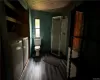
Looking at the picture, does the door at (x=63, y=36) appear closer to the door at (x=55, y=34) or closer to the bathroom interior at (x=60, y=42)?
the bathroom interior at (x=60, y=42)

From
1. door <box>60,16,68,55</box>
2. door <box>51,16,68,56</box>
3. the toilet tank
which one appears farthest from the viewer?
the toilet tank

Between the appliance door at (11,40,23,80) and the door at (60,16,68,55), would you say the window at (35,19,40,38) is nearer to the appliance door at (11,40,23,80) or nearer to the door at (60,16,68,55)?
the door at (60,16,68,55)

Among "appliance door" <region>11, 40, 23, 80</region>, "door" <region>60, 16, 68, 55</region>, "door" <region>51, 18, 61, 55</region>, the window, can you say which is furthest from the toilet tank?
"appliance door" <region>11, 40, 23, 80</region>

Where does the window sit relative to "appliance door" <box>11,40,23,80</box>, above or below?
above

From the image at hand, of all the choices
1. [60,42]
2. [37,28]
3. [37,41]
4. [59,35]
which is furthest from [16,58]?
[37,28]

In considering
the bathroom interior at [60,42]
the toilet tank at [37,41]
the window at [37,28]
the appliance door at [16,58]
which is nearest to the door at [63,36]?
the bathroom interior at [60,42]

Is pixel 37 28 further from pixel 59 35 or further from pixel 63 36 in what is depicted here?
pixel 63 36

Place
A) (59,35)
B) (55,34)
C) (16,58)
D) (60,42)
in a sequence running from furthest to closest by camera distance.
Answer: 1. (55,34)
2. (59,35)
3. (60,42)
4. (16,58)

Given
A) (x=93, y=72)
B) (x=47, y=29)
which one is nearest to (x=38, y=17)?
(x=47, y=29)

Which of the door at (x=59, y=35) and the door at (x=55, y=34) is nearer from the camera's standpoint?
the door at (x=59, y=35)

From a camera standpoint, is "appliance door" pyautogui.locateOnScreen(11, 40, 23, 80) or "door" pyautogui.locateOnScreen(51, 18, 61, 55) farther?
"door" pyautogui.locateOnScreen(51, 18, 61, 55)

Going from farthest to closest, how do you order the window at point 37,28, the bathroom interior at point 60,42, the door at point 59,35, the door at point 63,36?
the window at point 37,28
the door at point 59,35
the door at point 63,36
the bathroom interior at point 60,42

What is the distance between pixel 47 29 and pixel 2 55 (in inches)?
141

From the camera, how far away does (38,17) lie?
4.51m
